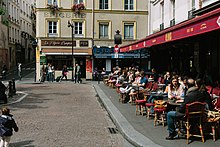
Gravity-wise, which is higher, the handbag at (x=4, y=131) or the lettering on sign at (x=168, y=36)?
the lettering on sign at (x=168, y=36)

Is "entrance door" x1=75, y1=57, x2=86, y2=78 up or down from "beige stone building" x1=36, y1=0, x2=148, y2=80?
down

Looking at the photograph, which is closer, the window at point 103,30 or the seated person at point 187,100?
the seated person at point 187,100

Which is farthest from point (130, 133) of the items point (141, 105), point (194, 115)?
point (141, 105)

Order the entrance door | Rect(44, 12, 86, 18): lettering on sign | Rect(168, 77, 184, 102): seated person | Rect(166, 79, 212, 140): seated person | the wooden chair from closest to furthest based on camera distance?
1. the wooden chair
2. Rect(166, 79, 212, 140): seated person
3. Rect(168, 77, 184, 102): seated person
4. Rect(44, 12, 86, 18): lettering on sign
5. the entrance door

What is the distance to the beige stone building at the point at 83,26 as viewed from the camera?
32.2 metres

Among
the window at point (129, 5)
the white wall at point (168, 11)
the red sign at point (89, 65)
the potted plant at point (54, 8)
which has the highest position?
the window at point (129, 5)

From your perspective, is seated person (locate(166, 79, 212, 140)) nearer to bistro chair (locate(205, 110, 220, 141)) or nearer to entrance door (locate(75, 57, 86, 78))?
bistro chair (locate(205, 110, 220, 141))

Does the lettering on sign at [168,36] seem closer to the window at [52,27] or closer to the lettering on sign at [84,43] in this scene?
the lettering on sign at [84,43]

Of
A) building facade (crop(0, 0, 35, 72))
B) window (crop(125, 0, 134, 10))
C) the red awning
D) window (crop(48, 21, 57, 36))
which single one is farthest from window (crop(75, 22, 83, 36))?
the red awning

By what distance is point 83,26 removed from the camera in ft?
108

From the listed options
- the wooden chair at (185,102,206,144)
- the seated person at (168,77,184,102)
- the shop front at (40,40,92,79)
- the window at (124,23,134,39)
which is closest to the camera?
the wooden chair at (185,102,206,144)

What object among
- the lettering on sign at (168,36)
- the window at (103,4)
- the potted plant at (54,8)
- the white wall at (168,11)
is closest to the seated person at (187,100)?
the lettering on sign at (168,36)

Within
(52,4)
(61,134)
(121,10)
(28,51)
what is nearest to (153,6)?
(121,10)

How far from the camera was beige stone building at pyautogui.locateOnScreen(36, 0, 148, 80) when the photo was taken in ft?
106
